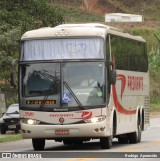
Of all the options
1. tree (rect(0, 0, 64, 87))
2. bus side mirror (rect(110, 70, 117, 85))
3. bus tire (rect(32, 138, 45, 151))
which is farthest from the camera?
tree (rect(0, 0, 64, 87))

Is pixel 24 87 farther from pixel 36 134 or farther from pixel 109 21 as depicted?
pixel 109 21

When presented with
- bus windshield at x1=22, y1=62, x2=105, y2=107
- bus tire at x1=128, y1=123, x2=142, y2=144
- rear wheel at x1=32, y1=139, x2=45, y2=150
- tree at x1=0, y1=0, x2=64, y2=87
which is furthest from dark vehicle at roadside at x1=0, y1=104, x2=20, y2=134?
bus windshield at x1=22, y1=62, x2=105, y2=107

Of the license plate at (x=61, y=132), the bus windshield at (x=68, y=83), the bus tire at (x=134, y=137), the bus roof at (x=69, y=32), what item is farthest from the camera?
the bus tire at (x=134, y=137)

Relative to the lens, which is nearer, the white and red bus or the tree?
the white and red bus

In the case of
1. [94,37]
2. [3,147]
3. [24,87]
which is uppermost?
[94,37]

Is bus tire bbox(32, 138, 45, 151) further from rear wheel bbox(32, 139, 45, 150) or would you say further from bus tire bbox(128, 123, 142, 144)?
bus tire bbox(128, 123, 142, 144)

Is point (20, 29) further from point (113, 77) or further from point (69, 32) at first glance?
point (113, 77)

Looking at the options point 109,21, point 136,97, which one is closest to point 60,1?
point 109,21

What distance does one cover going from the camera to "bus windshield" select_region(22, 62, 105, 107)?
2191 cm

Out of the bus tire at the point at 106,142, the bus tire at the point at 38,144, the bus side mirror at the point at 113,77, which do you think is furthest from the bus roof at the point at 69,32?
the bus tire at the point at 38,144

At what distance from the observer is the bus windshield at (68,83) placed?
2191cm

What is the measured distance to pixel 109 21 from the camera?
4107 inches

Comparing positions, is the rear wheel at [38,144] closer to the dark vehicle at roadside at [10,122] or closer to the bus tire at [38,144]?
the bus tire at [38,144]

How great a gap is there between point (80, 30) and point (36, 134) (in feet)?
11.0
